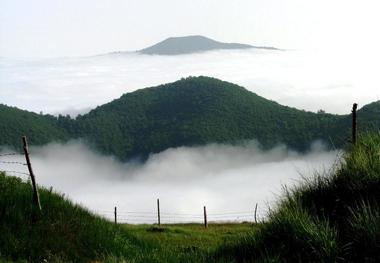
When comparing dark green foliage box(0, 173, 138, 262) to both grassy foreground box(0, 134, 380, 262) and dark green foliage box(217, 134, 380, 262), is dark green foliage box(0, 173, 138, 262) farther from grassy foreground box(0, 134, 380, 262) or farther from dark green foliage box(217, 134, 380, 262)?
dark green foliage box(217, 134, 380, 262)

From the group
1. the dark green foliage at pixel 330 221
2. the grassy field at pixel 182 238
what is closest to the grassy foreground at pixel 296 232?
the dark green foliage at pixel 330 221

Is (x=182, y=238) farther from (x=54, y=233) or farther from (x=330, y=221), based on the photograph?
(x=330, y=221)

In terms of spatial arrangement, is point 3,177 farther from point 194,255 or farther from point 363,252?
point 363,252

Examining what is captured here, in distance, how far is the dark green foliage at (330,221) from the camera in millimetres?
9352

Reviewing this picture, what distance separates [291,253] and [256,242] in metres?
0.90

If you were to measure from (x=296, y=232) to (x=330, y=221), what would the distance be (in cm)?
89

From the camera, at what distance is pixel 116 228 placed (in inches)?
723

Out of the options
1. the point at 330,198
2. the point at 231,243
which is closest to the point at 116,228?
Answer: the point at 231,243

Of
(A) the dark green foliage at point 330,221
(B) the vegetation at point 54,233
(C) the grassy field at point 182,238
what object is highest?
(A) the dark green foliage at point 330,221

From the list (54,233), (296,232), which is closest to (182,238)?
(54,233)

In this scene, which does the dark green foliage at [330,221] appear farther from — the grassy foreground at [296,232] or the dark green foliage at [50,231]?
the dark green foliage at [50,231]

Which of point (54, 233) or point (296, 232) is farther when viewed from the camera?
point (54, 233)

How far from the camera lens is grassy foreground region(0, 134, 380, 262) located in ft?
31.0

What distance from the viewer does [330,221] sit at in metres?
10.4
